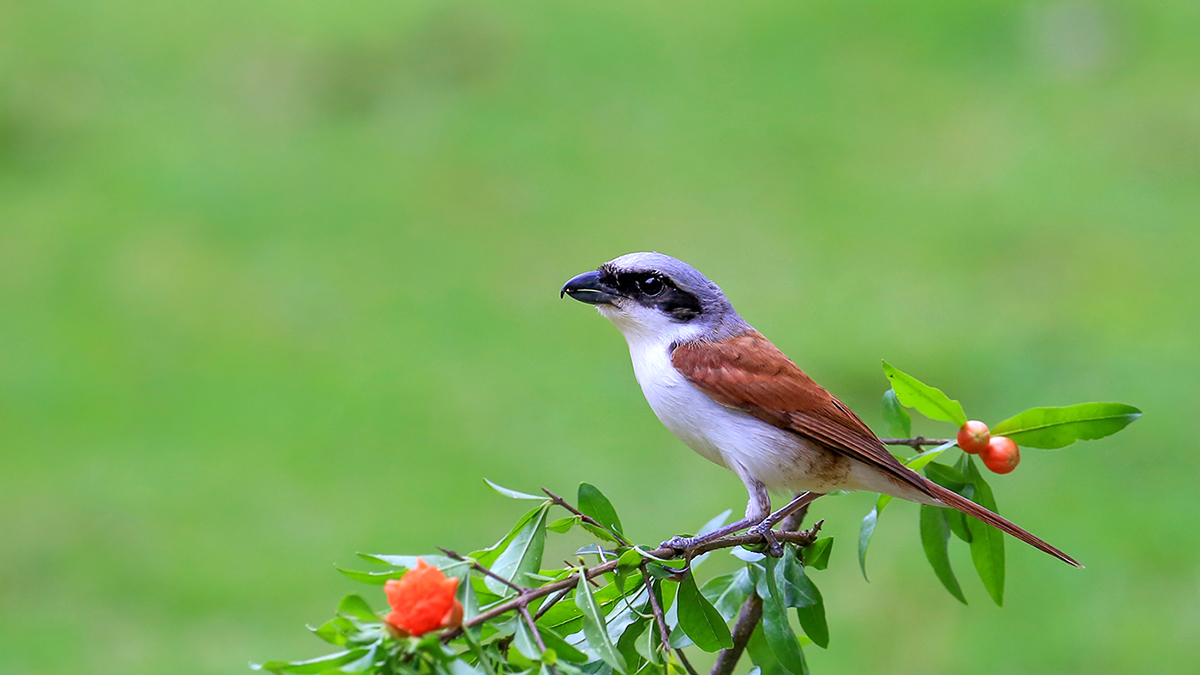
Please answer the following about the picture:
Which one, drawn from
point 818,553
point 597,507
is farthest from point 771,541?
point 597,507

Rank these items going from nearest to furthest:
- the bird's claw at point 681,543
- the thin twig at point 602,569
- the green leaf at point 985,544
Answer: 1. the thin twig at point 602,569
2. the bird's claw at point 681,543
3. the green leaf at point 985,544

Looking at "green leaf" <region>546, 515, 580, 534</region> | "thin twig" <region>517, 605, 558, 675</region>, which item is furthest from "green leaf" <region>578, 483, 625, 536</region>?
"thin twig" <region>517, 605, 558, 675</region>

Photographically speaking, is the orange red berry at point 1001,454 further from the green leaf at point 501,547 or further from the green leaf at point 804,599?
the green leaf at point 501,547

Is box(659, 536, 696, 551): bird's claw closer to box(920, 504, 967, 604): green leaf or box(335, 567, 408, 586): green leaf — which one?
box(335, 567, 408, 586): green leaf

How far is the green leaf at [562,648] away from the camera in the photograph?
175 cm

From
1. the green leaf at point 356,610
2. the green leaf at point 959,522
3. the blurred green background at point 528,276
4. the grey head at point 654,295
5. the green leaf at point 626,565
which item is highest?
the blurred green background at point 528,276

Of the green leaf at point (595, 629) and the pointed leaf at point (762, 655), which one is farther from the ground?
the green leaf at point (595, 629)

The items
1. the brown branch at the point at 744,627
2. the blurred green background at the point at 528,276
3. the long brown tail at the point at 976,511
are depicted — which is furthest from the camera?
the blurred green background at the point at 528,276

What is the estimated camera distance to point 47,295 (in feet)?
24.9

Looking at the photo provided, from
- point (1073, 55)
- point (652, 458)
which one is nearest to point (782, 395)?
point (652, 458)

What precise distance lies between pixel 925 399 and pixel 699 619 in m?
0.69

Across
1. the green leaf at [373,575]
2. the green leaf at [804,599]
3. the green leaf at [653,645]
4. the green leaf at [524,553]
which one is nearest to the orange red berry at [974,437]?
the green leaf at [804,599]

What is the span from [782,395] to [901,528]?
390 cm

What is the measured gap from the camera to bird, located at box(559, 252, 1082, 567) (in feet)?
8.04
